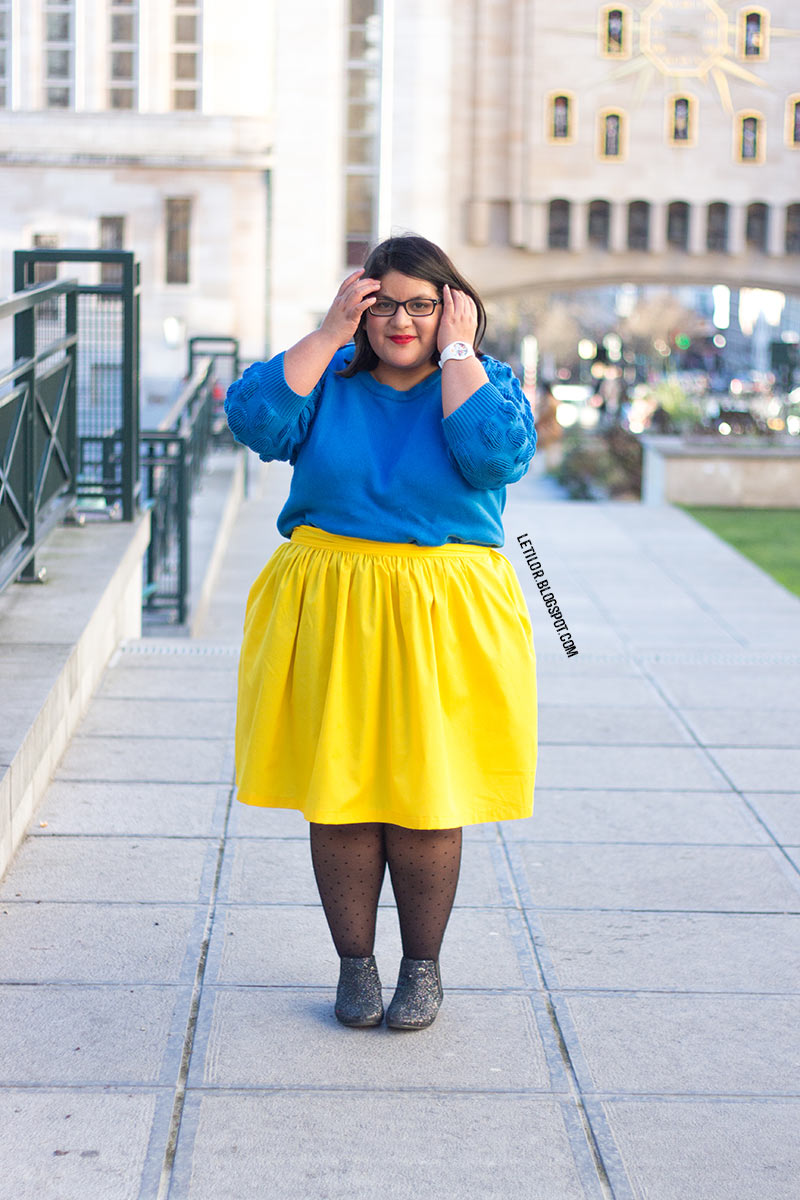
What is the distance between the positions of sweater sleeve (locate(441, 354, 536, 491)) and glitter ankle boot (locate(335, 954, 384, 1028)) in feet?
3.42

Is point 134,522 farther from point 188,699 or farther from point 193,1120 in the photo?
point 193,1120

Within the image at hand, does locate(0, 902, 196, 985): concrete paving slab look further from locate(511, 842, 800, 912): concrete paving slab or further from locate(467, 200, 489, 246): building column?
locate(467, 200, 489, 246): building column

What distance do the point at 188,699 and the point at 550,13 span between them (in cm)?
4826

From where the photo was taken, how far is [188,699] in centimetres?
603

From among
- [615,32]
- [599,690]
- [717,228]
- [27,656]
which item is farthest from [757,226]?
[27,656]

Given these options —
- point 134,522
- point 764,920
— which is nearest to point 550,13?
point 134,522

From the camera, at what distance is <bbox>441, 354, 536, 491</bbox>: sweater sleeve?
3.07 metres

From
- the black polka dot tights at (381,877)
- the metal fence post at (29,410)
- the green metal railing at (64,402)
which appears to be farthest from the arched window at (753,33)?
the black polka dot tights at (381,877)

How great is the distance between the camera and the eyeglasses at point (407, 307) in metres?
3.14

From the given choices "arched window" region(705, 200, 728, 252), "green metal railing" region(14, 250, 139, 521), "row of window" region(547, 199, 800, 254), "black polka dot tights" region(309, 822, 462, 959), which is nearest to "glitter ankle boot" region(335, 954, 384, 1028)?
"black polka dot tights" region(309, 822, 462, 959)

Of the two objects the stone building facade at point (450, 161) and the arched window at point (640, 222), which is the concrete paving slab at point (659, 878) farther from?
the arched window at point (640, 222)

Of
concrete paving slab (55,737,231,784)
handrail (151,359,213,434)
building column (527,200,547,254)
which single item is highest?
building column (527,200,547,254)

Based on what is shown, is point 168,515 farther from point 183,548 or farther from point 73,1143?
point 73,1143

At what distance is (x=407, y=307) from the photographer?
3.14m
